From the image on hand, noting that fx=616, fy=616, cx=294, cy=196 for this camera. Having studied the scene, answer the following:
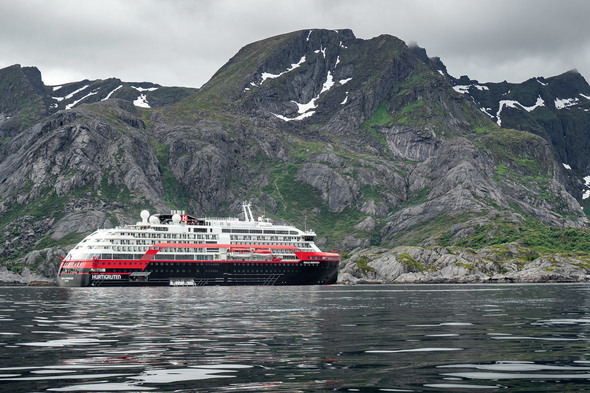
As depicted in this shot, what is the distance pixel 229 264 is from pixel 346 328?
145691 millimetres

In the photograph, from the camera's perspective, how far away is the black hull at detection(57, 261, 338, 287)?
16725 cm

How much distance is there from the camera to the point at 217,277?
18050 centimetres

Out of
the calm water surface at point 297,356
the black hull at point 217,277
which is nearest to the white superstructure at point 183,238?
the black hull at point 217,277

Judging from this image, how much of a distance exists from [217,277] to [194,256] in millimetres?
9161

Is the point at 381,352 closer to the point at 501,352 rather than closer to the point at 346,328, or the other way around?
the point at 501,352

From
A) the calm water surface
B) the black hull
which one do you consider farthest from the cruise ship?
the calm water surface

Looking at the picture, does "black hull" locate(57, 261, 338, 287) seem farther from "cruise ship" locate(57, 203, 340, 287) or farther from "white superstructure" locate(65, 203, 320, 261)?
"white superstructure" locate(65, 203, 320, 261)

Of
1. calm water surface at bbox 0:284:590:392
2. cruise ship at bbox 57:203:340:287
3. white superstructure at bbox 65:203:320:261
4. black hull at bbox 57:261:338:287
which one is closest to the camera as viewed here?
calm water surface at bbox 0:284:590:392

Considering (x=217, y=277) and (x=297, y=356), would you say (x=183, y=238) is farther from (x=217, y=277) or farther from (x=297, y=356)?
(x=297, y=356)

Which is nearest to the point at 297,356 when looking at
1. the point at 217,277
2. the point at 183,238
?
the point at 217,277

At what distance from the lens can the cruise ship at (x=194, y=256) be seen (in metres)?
169

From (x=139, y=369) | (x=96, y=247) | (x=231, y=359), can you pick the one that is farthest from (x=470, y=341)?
(x=96, y=247)

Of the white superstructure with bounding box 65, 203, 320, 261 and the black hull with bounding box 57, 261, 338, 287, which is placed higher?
the white superstructure with bounding box 65, 203, 320, 261

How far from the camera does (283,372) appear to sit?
20906 millimetres
